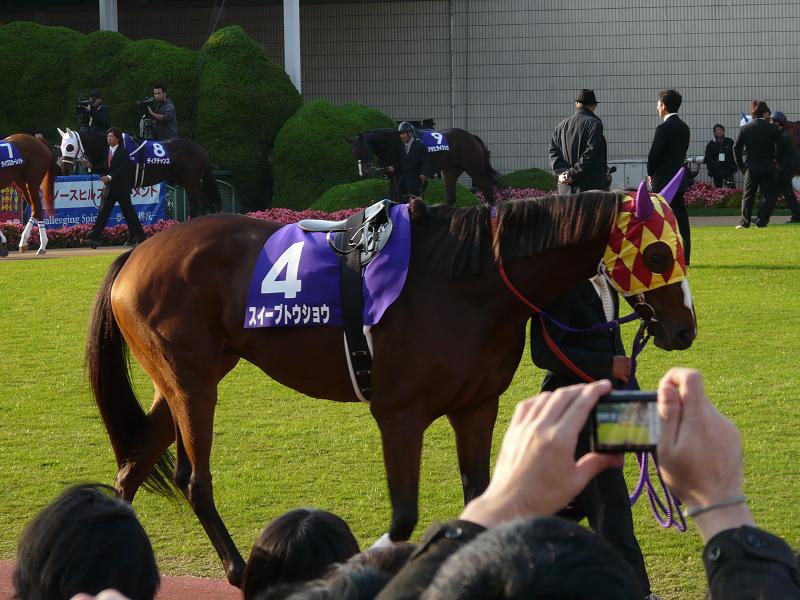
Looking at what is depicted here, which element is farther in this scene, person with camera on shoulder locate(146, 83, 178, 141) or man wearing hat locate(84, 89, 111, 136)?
person with camera on shoulder locate(146, 83, 178, 141)

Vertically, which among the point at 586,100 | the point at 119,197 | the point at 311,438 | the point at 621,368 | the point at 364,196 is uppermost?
the point at 586,100

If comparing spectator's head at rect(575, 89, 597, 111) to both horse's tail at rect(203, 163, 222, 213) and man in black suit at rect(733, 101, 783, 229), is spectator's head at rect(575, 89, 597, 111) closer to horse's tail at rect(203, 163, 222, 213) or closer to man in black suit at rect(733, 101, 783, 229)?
man in black suit at rect(733, 101, 783, 229)

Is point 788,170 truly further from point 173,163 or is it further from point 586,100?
point 173,163

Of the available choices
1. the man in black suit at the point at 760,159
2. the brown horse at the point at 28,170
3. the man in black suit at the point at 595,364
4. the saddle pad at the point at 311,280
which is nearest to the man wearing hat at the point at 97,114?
the brown horse at the point at 28,170

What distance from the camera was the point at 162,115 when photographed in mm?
21000

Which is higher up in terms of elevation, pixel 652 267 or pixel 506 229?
pixel 506 229

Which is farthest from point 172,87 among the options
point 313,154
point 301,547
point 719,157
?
point 301,547

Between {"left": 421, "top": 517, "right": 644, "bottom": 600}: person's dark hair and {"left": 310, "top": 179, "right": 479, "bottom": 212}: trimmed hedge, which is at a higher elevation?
{"left": 421, "top": 517, "right": 644, "bottom": 600}: person's dark hair

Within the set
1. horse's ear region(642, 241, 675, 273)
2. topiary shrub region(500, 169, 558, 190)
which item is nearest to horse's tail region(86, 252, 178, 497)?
horse's ear region(642, 241, 675, 273)

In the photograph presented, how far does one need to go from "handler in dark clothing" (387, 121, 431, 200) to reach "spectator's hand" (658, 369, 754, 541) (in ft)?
53.5

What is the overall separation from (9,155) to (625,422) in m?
15.8

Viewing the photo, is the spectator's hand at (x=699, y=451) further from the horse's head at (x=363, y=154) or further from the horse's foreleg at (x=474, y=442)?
the horse's head at (x=363, y=154)

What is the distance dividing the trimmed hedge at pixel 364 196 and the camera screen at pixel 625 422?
16924mm

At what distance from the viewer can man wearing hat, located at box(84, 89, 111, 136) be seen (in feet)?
66.8
